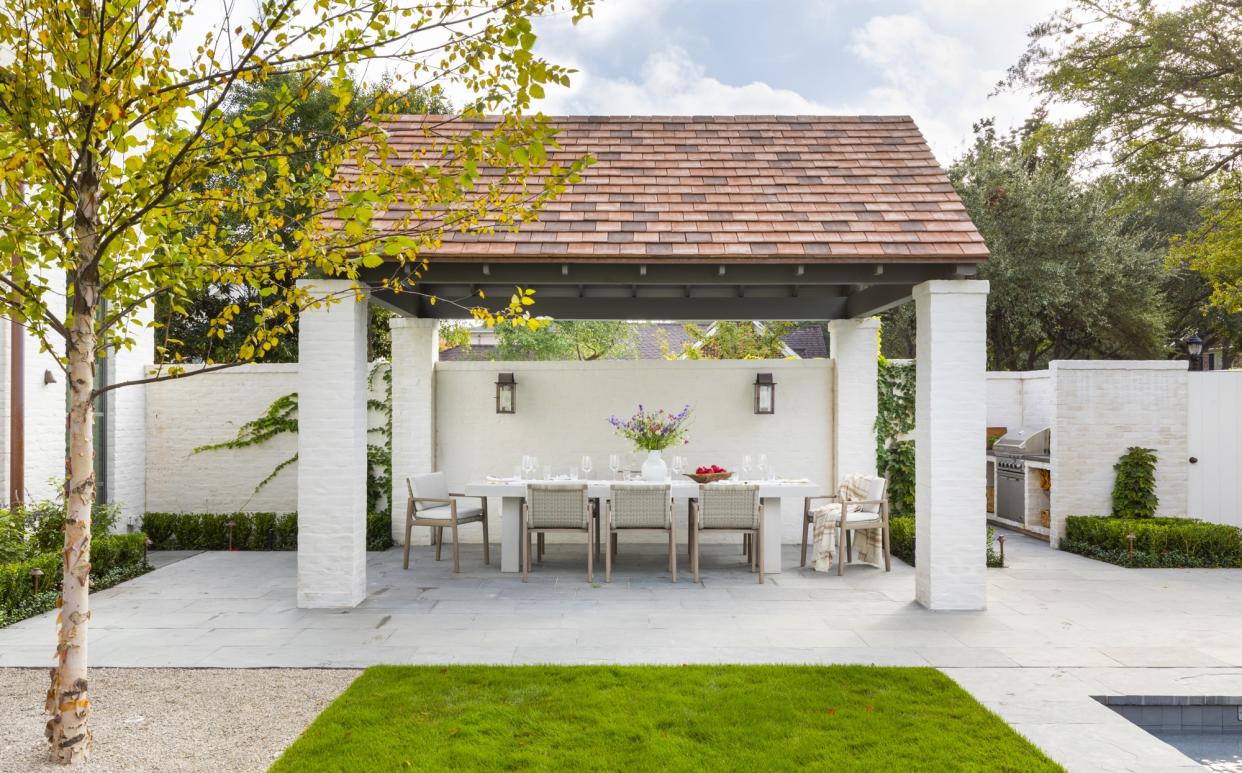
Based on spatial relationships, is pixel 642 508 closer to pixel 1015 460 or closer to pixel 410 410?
pixel 410 410

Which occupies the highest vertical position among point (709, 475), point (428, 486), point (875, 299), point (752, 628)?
Result: point (875, 299)

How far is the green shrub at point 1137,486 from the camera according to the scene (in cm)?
909

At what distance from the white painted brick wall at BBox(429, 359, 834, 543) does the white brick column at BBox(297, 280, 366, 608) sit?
322cm

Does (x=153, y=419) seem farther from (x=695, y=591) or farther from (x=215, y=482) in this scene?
(x=695, y=591)

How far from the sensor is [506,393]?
31.8 feet

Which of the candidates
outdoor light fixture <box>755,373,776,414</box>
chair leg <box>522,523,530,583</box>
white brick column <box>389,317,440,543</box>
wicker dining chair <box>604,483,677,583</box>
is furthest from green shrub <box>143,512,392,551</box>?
outdoor light fixture <box>755,373,776,414</box>

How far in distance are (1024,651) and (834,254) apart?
320 centimetres

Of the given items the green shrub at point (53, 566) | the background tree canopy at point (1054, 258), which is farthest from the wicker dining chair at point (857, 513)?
the background tree canopy at point (1054, 258)

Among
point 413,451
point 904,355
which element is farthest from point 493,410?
point 904,355

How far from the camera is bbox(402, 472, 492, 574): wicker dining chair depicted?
314 inches

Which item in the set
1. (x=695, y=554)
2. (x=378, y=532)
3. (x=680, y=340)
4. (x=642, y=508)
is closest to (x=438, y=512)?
(x=378, y=532)

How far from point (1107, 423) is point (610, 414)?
5.74 m

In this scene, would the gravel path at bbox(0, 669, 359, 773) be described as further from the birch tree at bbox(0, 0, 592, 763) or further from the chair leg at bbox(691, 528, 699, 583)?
the chair leg at bbox(691, 528, 699, 583)

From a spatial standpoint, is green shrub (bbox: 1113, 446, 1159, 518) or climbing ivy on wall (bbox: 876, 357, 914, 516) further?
climbing ivy on wall (bbox: 876, 357, 914, 516)
